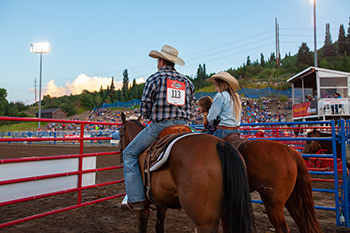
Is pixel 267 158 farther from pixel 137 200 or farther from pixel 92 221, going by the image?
pixel 92 221

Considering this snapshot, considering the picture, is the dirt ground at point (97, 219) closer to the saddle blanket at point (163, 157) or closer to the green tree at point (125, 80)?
the saddle blanket at point (163, 157)

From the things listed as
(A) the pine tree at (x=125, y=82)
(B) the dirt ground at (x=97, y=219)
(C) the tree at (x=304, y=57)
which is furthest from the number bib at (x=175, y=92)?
(A) the pine tree at (x=125, y=82)

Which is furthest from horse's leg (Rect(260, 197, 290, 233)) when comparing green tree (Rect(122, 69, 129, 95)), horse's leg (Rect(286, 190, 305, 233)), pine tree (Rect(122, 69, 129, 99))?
green tree (Rect(122, 69, 129, 95))

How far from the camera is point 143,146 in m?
2.57

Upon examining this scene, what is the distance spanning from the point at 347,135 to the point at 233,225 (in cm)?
341

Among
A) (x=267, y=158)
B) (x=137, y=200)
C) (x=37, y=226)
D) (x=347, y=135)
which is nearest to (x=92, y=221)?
(x=37, y=226)

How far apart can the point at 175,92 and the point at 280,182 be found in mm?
1590

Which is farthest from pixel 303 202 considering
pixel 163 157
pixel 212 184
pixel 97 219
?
pixel 97 219

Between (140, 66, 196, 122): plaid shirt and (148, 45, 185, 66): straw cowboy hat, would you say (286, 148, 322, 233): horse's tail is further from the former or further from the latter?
(148, 45, 185, 66): straw cowboy hat

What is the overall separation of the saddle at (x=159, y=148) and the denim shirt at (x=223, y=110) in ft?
1.67

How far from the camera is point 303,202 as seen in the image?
266 cm

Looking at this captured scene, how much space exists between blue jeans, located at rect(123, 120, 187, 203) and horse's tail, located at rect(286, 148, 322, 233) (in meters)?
1.55

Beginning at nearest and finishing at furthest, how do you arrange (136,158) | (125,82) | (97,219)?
1. (136,158)
2. (97,219)
3. (125,82)

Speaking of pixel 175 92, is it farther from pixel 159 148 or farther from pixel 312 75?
pixel 312 75
